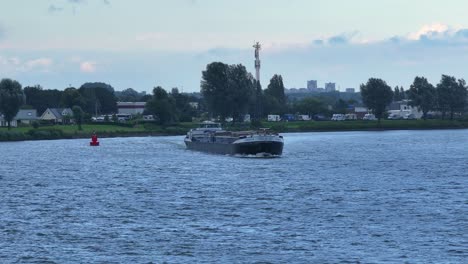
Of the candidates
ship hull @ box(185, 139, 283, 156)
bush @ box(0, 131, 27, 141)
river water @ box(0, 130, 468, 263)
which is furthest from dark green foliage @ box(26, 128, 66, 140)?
river water @ box(0, 130, 468, 263)

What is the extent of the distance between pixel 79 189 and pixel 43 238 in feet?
86.4

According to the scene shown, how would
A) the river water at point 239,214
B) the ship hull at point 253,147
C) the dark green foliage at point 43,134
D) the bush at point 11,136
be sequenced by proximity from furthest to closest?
the dark green foliage at point 43,134 < the bush at point 11,136 < the ship hull at point 253,147 < the river water at point 239,214

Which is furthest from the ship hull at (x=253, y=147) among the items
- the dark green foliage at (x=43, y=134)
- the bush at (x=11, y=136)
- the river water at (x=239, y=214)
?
the dark green foliage at (x=43, y=134)

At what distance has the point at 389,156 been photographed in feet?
365

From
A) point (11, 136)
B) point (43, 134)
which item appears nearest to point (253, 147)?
point (11, 136)

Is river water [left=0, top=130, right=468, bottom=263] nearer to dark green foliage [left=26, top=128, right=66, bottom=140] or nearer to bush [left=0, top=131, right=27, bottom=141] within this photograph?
bush [left=0, top=131, right=27, bottom=141]

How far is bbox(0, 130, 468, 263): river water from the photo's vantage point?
41.0 metres

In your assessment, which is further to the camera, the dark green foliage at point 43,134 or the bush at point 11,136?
the dark green foliage at point 43,134

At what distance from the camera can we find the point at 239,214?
5325cm

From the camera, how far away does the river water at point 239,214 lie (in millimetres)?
40969

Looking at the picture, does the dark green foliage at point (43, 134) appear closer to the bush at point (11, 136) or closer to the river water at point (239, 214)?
the bush at point (11, 136)

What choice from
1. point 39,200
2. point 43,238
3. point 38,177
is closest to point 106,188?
point 39,200

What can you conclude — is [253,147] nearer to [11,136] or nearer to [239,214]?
[239,214]

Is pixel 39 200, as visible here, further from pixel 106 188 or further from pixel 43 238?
pixel 43 238
